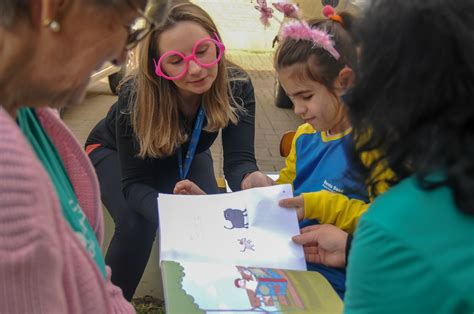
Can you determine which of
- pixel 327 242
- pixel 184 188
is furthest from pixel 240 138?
pixel 327 242

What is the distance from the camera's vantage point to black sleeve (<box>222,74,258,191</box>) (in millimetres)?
2312

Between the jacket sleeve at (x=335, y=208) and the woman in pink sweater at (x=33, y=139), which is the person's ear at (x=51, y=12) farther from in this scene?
the jacket sleeve at (x=335, y=208)

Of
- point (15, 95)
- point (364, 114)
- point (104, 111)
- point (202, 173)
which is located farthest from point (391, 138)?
point (104, 111)

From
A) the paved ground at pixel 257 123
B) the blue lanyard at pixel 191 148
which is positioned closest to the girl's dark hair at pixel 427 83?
the blue lanyard at pixel 191 148

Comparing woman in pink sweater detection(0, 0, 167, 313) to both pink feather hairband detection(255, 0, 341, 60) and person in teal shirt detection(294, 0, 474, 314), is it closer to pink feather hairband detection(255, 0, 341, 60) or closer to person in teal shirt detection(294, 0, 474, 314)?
person in teal shirt detection(294, 0, 474, 314)

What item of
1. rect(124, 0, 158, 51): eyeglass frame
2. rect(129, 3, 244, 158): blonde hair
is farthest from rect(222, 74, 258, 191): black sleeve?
rect(124, 0, 158, 51): eyeglass frame

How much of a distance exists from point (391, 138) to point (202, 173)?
5.45 feet

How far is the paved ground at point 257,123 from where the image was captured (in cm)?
272

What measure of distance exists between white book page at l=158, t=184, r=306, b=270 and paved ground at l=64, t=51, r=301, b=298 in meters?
→ 1.12

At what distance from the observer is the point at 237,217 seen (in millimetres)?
1648

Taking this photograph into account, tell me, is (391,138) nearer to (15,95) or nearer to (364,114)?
(364,114)

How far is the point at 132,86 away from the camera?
2184 mm

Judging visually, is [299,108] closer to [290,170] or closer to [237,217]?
[290,170]

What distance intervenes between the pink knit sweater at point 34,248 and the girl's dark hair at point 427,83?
54 centimetres
